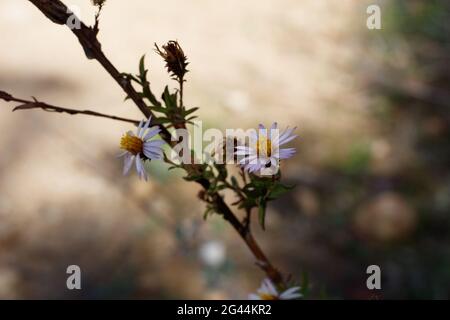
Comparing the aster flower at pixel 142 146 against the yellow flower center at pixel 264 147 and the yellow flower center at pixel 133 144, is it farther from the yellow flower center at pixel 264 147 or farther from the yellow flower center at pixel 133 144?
the yellow flower center at pixel 264 147

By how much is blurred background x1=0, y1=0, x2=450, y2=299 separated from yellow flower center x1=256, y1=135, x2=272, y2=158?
1.14 m

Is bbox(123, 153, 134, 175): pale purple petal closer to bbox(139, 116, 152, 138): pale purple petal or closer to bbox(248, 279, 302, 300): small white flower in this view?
bbox(139, 116, 152, 138): pale purple petal

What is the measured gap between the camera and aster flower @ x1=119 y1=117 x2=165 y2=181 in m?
0.78

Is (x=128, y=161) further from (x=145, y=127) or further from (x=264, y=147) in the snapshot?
(x=264, y=147)

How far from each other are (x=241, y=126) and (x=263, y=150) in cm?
211

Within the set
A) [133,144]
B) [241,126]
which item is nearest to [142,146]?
[133,144]

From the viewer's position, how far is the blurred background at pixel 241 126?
2.34 meters

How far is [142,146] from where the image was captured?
2.63ft

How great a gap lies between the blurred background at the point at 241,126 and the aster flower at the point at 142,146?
112 centimetres

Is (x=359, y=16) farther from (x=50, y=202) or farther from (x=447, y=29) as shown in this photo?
(x=50, y=202)

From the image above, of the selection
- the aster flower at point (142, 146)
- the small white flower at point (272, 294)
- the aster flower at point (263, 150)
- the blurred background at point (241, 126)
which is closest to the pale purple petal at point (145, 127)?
the aster flower at point (142, 146)

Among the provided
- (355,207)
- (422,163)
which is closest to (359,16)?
(422,163)

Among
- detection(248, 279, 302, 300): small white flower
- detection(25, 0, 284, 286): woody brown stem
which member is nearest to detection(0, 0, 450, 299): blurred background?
detection(248, 279, 302, 300): small white flower
